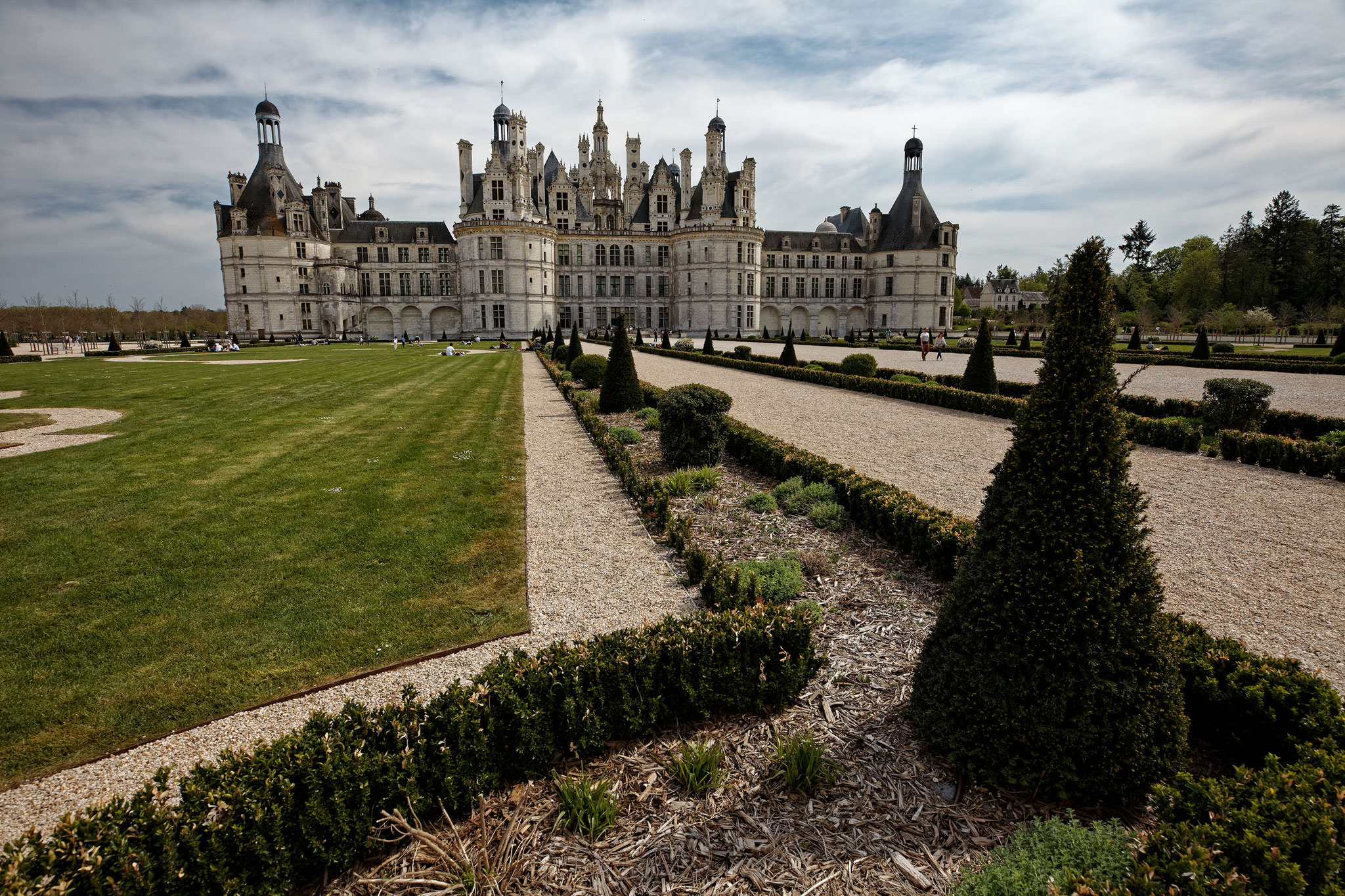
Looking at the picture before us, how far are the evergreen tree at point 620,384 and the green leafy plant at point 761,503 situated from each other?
783 centimetres

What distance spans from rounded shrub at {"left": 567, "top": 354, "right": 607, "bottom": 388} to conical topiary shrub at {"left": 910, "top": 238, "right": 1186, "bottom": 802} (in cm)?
1644

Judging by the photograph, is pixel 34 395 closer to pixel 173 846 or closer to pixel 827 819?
pixel 173 846

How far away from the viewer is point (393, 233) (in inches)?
2339

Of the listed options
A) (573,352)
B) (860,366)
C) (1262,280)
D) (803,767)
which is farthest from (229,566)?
(1262,280)

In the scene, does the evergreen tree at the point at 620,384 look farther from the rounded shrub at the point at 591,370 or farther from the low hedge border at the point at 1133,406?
the low hedge border at the point at 1133,406

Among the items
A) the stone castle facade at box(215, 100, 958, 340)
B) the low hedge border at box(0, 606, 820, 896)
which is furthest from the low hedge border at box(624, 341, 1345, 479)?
the stone castle facade at box(215, 100, 958, 340)

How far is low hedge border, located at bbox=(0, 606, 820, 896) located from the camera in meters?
2.59

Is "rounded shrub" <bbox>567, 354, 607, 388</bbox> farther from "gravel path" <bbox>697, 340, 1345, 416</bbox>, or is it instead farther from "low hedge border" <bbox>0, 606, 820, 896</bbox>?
"low hedge border" <bbox>0, 606, 820, 896</bbox>

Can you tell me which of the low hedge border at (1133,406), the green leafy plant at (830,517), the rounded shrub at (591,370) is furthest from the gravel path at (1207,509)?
the rounded shrub at (591,370)

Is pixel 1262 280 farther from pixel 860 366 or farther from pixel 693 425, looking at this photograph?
pixel 693 425

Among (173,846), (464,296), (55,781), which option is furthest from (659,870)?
(464,296)

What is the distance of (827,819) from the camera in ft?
10.6

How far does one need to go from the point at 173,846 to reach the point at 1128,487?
4348 mm

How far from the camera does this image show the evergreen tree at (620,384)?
1541cm
